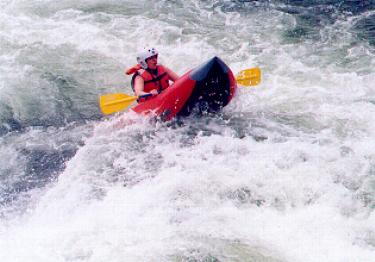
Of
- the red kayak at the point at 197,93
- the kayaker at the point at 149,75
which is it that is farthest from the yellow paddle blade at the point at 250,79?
the kayaker at the point at 149,75

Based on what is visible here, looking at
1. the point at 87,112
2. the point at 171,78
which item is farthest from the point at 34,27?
the point at 171,78

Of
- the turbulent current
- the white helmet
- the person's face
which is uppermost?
the white helmet

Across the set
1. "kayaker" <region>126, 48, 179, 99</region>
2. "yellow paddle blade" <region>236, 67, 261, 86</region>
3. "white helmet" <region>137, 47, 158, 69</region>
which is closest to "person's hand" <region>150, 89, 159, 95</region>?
"kayaker" <region>126, 48, 179, 99</region>

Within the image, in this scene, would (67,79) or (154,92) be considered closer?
(154,92)

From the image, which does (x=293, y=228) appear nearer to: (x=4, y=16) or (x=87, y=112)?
(x=87, y=112)

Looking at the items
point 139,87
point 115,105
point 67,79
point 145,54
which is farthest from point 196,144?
point 67,79

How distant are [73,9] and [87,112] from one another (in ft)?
15.2

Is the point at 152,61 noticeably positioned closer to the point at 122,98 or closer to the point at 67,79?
the point at 122,98

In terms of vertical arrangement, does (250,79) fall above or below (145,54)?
below

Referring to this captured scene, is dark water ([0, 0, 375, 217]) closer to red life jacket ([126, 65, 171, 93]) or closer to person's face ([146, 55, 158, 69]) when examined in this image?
red life jacket ([126, 65, 171, 93])

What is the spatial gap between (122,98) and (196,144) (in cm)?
136

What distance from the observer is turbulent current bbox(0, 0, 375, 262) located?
15.8ft

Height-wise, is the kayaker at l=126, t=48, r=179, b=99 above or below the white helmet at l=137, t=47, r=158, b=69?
below

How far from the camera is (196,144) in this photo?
655 centimetres
